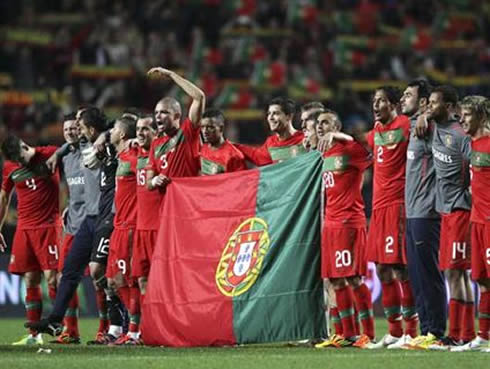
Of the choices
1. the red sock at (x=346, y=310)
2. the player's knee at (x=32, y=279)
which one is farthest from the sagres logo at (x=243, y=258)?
the player's knee at (x=32, y=279)

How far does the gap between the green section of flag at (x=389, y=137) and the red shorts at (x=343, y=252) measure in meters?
0.73

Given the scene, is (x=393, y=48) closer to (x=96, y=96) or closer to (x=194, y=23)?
(x=194, y=23)

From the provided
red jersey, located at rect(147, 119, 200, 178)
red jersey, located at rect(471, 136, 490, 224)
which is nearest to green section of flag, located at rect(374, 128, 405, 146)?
red jersey, located at rect(471, 136, 490, 224)

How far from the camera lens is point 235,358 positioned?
30.9 ft

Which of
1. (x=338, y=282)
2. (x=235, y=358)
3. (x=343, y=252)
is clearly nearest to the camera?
(x=235, y=358)

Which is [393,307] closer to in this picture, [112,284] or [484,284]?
[484,284]

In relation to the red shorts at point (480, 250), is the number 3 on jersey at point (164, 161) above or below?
above

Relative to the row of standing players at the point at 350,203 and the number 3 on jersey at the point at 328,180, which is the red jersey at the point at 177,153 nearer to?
the row of standing players at the point at 350,203

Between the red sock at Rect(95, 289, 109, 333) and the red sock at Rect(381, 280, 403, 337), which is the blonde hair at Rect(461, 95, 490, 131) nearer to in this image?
the red sock at Rect(381, 280, 403, 337)

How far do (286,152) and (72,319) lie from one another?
2591mm

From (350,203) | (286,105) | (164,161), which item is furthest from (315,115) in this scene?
(164,161)

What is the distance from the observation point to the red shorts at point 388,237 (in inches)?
424

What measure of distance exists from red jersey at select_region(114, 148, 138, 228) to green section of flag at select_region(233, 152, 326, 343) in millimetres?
1438

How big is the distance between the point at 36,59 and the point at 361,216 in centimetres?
1418
